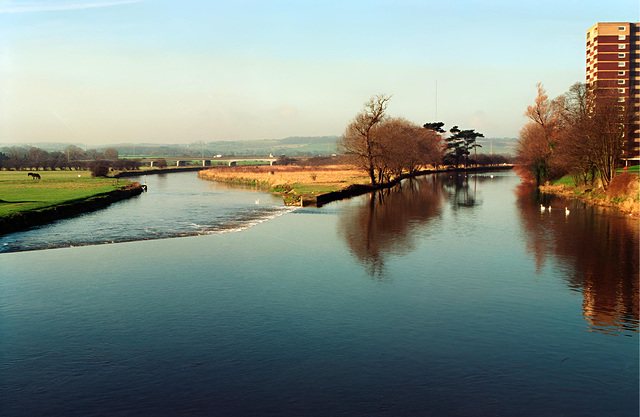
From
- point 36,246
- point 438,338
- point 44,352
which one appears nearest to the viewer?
point 44,352

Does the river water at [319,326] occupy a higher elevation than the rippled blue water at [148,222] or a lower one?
lower

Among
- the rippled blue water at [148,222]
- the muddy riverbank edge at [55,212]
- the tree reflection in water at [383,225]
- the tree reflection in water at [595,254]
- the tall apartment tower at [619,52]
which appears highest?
the tall apartment tower at [619,52]

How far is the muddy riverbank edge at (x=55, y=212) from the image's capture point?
113 ft

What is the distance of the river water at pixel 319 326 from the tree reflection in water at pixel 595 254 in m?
0.13

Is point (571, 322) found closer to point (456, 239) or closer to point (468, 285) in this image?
point (468, 285)

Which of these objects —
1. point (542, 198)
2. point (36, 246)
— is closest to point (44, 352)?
point (36, 246)

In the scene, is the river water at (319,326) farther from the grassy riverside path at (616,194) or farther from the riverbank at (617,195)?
the grassy riverside path at (616,194)

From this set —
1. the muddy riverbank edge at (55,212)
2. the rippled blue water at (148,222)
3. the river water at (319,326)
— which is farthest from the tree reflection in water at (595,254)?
the muddy riverbank edge at (55,212)

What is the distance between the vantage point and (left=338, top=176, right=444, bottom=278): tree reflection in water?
26.1 meters

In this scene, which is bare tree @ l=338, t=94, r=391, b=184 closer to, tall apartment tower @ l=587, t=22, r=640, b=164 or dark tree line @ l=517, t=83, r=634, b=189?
dark tree line @ l=517, t=83, r=634, b=189

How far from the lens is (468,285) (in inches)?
769

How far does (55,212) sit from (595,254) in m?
35.9

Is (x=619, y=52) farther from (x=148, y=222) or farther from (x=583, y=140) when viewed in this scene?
(x=148, y=222)

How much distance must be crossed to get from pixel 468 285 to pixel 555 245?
37.0 ft
